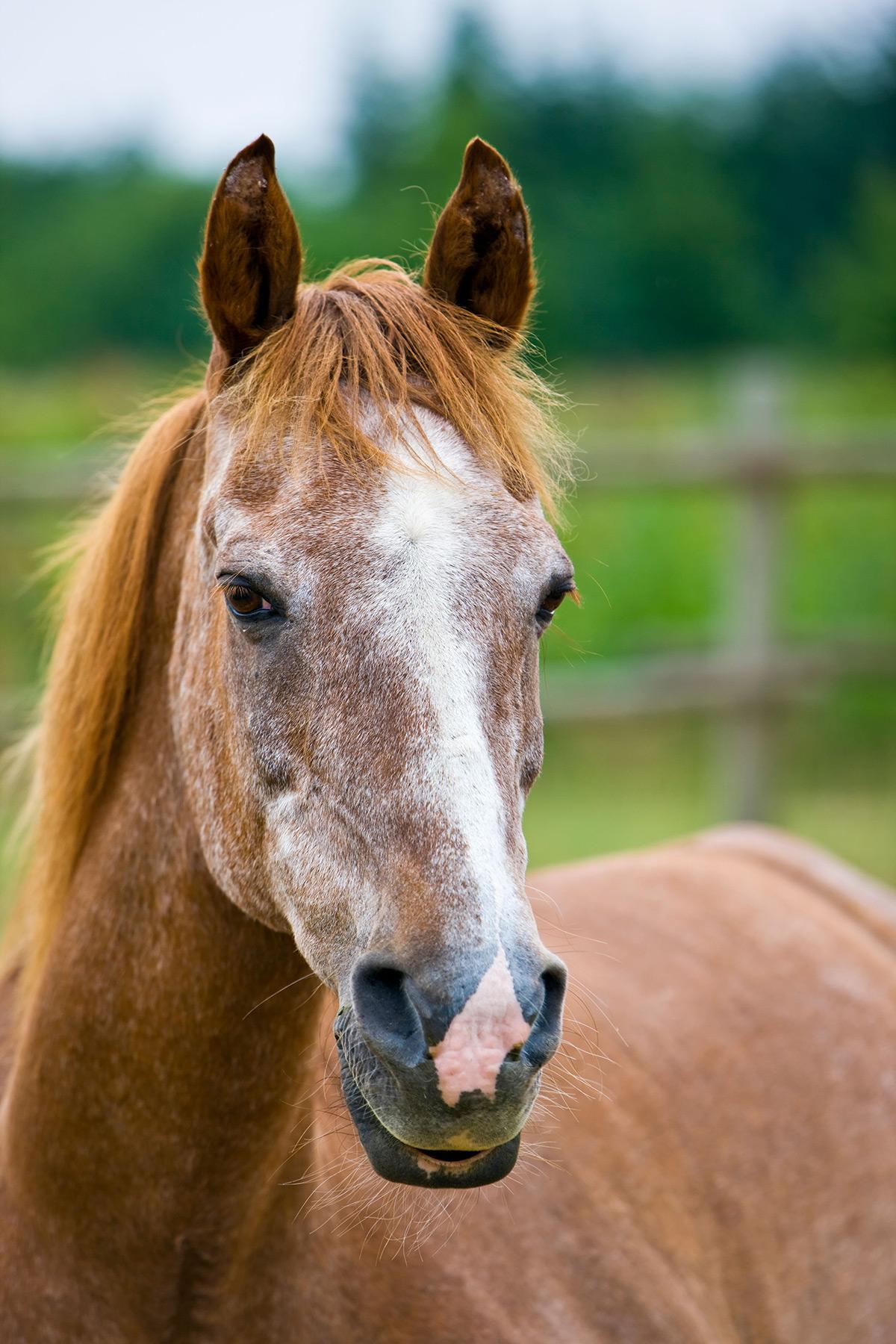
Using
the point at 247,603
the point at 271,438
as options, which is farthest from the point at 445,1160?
the point at 271,438

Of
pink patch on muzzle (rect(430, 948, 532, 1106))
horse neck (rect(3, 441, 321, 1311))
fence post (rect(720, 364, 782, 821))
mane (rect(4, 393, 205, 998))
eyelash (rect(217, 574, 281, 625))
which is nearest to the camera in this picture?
pink patch on muzzle (rect(430, 948, 532, 1106))

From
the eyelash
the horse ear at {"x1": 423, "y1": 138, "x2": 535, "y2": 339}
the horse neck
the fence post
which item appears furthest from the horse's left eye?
the fence post

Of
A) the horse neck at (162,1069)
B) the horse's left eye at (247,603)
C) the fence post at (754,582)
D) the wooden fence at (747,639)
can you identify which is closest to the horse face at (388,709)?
the horse's left eye at (247,603)

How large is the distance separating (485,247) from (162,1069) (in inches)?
46.4

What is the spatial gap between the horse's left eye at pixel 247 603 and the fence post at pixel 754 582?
16.4ft

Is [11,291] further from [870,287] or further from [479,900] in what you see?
[479,900]

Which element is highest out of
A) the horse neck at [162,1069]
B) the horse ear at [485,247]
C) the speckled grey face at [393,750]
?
the horse ear at [485,247]

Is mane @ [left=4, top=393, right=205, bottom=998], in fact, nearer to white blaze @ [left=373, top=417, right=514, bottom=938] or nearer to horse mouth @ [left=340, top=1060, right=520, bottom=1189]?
white blaze @ [left=373, top=417, right=514, bottom=938]

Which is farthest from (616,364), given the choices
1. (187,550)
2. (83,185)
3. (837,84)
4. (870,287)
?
(187,550)

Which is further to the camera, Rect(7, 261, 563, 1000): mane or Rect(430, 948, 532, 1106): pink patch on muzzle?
Rect(7, 261, 563, 1000): mane

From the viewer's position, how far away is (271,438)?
152cm

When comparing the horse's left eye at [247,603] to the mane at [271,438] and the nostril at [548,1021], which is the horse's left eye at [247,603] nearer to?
the mane at [271,438]

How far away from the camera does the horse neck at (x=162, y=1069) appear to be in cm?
159

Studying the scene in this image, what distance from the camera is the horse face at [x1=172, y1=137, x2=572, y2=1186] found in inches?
48.8
